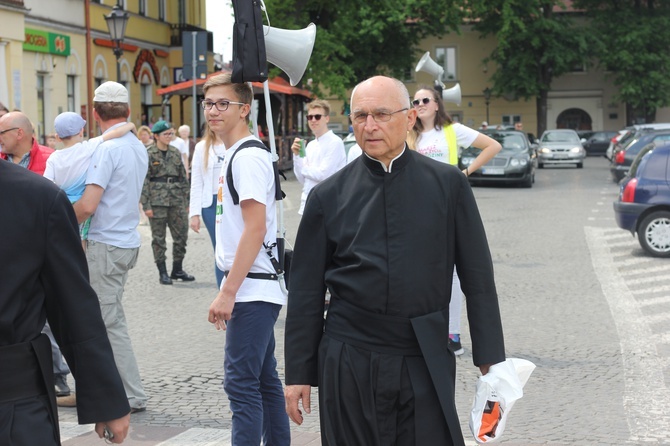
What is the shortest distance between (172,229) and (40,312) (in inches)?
399

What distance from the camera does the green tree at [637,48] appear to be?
61656 mm

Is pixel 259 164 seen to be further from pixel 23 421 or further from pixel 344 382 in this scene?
pixel 23 421

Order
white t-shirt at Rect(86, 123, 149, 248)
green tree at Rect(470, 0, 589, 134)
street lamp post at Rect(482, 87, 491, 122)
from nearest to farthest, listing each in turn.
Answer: white t-shirt at Rect(86, 123, 149, 248)
green tree at Rect(470, 0, 589, 134)
street lamp post at Rect(482, 87, 491, 122)

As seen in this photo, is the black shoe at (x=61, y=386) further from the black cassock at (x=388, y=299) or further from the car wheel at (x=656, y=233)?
the car wheel at (x=656, y=233)

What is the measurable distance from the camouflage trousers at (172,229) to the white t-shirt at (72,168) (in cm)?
628

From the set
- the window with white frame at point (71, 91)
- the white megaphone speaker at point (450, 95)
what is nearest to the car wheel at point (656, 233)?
the white megaphone speaker at point (450, 95)

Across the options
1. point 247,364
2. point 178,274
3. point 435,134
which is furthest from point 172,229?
point 247,364

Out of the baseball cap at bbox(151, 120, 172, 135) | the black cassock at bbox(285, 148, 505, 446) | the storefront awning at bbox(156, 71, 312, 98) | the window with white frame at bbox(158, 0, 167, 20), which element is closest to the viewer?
the black cassock at bbox(285, 148, 505, 446)

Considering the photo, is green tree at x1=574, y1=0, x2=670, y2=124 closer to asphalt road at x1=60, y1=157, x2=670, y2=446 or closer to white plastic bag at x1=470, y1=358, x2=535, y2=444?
asphalt road at x1=60, y1=157, x2=670, y2=446

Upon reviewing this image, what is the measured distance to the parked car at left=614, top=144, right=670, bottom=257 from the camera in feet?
50.0

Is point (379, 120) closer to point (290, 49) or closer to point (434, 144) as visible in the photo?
point (290, 49)

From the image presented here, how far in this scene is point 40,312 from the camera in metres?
3.11

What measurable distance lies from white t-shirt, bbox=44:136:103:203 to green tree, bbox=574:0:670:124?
5789 centimetres

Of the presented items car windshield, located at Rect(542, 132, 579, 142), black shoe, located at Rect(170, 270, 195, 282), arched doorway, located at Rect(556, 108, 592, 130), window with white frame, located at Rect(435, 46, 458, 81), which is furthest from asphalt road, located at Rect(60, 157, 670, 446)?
arched doorway, located at Rect(556, 108, 592, 130)
